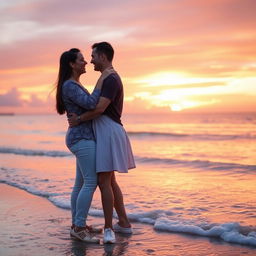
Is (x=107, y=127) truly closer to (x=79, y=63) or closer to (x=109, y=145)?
(x=109, y=145)

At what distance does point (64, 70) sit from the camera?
4.34 metres

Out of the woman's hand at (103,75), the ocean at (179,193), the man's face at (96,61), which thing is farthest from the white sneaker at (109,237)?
the man's face at (96,61)

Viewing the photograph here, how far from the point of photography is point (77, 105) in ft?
14.0

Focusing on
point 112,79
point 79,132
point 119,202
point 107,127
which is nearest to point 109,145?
point 107,127

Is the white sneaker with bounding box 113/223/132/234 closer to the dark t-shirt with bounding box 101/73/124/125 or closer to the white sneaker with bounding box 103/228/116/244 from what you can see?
the white sneaker with bounding box 103/228/116/244

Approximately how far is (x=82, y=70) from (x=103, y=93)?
1.38 feet

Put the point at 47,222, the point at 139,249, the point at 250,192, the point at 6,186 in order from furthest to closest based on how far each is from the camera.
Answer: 1. the point at 6,186
2. the point at 250,192
3. the point at 47,222
4. the point at 139,249

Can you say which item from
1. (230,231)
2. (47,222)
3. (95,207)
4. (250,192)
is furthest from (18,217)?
(250,192)

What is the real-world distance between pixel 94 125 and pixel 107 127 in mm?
145

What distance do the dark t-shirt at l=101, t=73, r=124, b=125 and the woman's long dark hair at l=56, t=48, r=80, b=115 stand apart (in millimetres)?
447

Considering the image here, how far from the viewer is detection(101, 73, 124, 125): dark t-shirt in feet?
13.6

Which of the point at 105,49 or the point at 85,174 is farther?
the point at 85,174

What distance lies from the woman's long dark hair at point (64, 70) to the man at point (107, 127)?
0.65 feet

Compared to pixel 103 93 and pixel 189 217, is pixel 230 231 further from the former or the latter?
pixel 103 93
